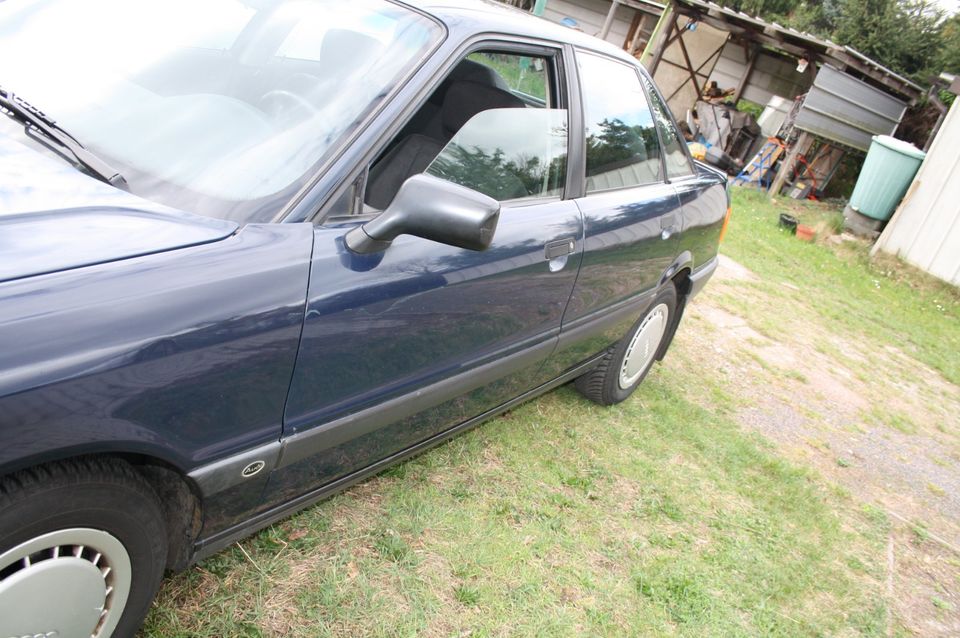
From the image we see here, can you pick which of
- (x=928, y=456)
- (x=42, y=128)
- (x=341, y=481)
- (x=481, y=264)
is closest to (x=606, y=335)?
(x=481, y=264)

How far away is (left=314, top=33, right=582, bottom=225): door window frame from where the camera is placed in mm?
1811

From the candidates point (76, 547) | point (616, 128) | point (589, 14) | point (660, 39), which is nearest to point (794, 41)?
point (660, 39)

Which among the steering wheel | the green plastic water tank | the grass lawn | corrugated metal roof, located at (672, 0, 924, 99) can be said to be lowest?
the grass lawn

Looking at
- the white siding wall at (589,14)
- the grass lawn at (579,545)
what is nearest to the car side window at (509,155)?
the grass lawn at (579,545)

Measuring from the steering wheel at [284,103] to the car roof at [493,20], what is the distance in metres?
0.53

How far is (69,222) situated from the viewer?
146 cm

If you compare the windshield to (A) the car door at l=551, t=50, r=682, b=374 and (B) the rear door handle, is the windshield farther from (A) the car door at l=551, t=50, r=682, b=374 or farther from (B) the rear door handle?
(A) the car door at l=551, t=50, r=682, b=374

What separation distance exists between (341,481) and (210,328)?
2.81ft

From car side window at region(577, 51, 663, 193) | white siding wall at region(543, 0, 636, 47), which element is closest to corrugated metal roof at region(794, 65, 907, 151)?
white siding wall at region(543, 0, 636, 47)

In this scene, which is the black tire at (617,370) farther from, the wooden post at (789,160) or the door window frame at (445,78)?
→ the wooden post at (789,160)

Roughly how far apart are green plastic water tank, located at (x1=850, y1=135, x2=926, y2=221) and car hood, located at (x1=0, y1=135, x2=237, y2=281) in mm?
11595

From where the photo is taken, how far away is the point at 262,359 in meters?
1.63

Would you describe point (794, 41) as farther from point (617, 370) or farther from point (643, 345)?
point (617, 370)

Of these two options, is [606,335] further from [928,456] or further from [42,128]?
[928,456]
